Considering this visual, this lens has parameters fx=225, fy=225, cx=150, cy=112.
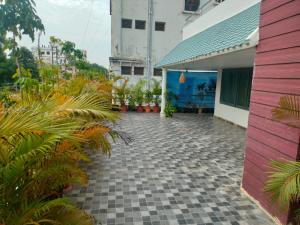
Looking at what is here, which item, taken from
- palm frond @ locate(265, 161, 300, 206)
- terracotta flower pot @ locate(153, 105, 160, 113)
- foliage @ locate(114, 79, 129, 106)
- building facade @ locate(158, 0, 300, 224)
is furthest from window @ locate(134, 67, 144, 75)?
palm frond @ locate(265, 161, 300, 206)

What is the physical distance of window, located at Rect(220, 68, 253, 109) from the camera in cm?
816

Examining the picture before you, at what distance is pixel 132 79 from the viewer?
16094 millimetres

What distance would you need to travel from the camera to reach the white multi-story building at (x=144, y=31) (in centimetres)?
1521

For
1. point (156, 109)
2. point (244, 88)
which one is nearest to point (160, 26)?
point (156, 109)

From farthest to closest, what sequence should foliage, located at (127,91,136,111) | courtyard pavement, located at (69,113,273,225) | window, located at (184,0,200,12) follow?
1. window, located at (184,0,200,12)
2. foliage, located at (127,91,136,111)
3. courtyard pavement, located at (69,113,273,225)

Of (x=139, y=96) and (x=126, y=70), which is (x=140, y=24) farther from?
(x=139, y=96)

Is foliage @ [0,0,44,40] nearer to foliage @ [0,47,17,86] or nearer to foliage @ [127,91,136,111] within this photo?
foliage @ [127,91,136,111]

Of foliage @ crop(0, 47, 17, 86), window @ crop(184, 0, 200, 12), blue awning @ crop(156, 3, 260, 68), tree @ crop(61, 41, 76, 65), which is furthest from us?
foliage @ crop(0, 47, 17, 86)

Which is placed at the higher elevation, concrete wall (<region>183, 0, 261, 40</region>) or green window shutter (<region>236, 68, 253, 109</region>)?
concrete wall (<region>183, 0, 261, 40</region>)

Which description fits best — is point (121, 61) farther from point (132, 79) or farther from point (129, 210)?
point (129, 210)

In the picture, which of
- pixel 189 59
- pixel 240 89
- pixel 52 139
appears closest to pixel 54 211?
pixel 52 139

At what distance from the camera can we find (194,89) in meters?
11.7

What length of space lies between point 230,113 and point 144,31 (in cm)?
935

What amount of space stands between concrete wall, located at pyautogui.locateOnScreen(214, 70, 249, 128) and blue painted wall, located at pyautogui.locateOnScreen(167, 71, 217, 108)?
4.05 ft
